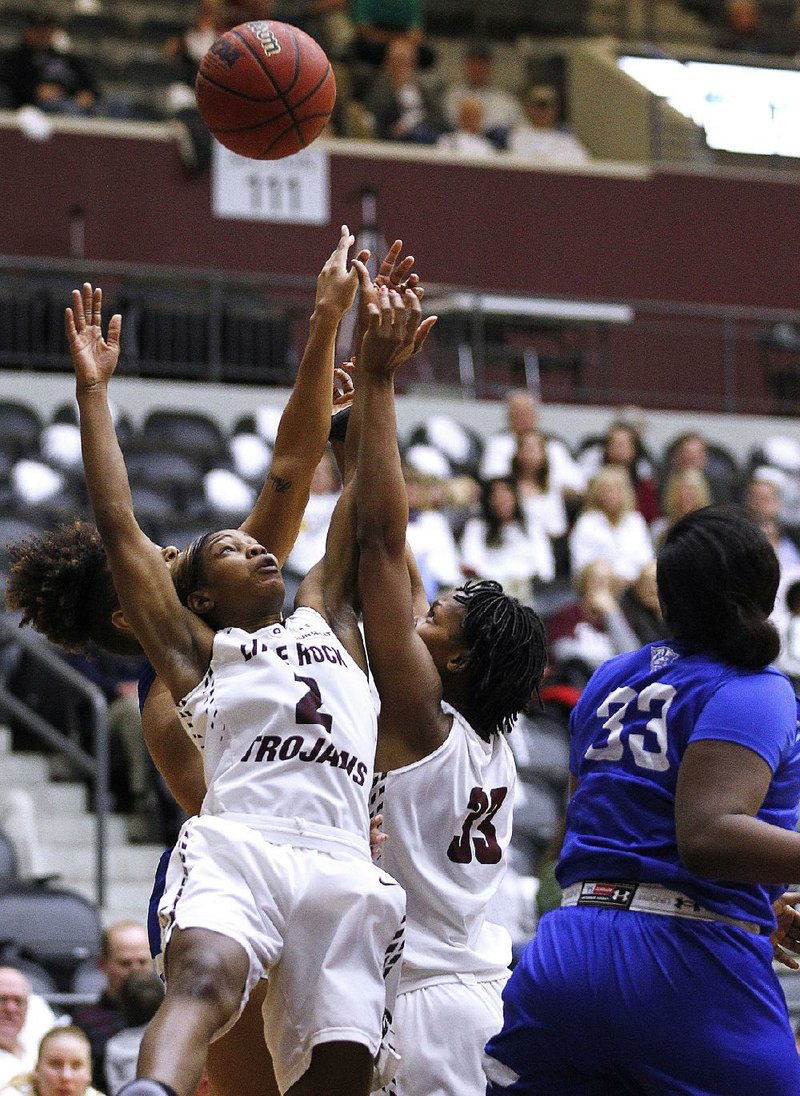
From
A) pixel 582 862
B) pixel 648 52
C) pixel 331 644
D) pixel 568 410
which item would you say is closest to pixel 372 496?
pixel 331 644

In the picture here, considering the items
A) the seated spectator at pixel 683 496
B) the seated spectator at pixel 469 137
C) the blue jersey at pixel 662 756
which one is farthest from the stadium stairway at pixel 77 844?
the seated spectator at pixel 469 137

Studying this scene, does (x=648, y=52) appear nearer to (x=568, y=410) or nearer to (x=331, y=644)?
(x=568, y=410)

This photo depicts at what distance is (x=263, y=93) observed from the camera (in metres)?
5.42

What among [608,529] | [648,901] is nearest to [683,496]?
[608,529]

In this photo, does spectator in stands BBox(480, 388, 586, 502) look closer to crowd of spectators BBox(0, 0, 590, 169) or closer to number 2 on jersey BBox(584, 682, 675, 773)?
crowd of spectators BBox(0, 0, 590, 169)

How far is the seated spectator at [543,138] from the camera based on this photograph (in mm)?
17344

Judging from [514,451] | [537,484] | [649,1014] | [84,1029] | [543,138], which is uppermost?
[649,1014]

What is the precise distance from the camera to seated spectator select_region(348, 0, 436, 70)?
1730 cm

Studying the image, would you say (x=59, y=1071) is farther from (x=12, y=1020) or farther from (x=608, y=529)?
(x=608, y=529)

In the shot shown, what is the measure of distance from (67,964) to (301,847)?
4.64 metres

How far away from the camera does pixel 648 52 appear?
1822cm

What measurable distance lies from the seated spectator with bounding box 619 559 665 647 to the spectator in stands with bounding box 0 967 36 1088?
3978 millimetres

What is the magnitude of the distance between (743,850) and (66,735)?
23.4 ft

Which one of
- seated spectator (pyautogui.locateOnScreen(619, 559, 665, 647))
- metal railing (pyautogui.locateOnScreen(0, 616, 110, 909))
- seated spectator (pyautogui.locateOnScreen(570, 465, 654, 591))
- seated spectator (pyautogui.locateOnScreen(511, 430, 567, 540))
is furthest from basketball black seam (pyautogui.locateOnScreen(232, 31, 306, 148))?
seated spectator (pyautogui.locateOnScreen(511, 430, 567, 540))
